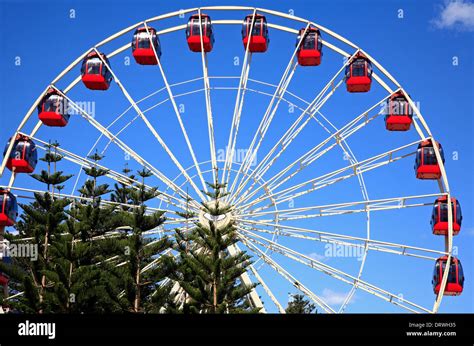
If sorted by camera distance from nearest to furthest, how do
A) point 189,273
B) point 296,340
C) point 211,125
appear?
point 296,340, point 189,273, point 211,125

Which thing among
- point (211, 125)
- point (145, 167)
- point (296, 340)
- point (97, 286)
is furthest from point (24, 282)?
point (296, 340)

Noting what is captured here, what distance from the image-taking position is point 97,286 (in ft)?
109

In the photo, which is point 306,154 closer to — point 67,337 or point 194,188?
point 194,188

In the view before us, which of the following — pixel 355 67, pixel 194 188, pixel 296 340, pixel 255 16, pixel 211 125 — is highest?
pixel 255 16

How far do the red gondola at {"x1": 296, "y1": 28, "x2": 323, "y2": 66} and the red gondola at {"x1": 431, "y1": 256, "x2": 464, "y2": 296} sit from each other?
358 inches

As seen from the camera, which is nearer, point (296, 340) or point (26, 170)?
point (296, 340)

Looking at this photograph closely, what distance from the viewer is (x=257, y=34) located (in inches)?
1415

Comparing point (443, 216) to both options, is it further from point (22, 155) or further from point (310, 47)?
point (22, 155)

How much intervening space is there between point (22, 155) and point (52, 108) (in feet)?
7.39

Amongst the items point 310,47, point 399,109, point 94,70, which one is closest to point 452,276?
point 399,109

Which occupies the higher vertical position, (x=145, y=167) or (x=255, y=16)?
(x=255, y=16)

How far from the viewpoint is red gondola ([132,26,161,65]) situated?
119ft

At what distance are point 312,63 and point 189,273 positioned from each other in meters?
9.71

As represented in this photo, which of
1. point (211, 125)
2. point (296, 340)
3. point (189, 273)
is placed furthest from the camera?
point (211, 125)
